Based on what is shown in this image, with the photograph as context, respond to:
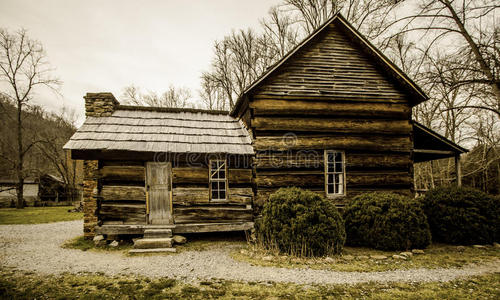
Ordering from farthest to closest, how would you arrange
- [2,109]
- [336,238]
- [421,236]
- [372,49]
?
[2,109] < [372,49] < [421,236] < [336,238]

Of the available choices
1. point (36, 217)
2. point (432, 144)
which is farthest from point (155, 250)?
point (36, 217)

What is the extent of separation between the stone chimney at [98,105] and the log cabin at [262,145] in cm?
4

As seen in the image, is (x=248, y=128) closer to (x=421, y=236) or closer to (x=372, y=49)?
(x=372, y=49)

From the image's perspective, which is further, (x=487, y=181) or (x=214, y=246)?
(x=487, y=181)

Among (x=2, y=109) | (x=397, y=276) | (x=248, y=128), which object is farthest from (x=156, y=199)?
(x=2, y=109)

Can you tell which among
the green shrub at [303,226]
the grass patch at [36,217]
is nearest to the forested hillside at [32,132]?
the grass patch at [36,217]

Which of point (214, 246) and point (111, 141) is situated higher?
point (111, 141)

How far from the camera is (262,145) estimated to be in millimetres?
9664

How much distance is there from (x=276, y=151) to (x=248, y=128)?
160 centimetres

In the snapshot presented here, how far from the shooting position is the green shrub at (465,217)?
8289 mm

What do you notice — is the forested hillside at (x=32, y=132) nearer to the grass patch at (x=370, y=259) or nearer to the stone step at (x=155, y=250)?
the stone step at (x=155, y=250)

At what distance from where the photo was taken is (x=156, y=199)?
9227mm

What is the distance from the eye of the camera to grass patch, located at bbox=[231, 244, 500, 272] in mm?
6535

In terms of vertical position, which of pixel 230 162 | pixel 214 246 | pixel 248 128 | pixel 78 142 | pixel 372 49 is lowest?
pixel 214 246
